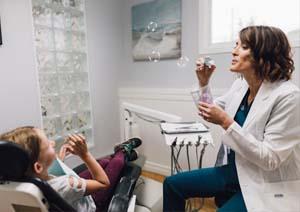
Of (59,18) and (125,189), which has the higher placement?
(59,18)

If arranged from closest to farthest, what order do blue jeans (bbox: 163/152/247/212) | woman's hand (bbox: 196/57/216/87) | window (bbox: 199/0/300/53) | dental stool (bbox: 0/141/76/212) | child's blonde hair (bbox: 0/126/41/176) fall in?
dental stool (bbox: 0/141/76/212), child's blonde hair (bbox: 0/126/41/176), blue jeans (bbox: 163/152/247/212), woman's hand (bbox: 196/57/216/87), window (bbox: 199/0/300/53)

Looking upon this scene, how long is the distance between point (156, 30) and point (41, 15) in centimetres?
98

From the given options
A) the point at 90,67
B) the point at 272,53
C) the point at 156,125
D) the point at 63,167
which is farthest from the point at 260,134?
the point at 90,67

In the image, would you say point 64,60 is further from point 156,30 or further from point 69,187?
point 69,187

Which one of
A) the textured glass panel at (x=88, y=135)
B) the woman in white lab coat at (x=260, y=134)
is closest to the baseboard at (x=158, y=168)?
the textured glass panel at (x=88, y=135)

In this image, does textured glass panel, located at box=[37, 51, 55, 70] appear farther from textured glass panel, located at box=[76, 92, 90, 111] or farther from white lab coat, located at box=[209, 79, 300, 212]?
white lab coat, located at box=[209, 79, 300, 212]

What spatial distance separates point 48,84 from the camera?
6.63ft

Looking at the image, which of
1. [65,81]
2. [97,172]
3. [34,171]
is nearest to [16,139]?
[34,171]

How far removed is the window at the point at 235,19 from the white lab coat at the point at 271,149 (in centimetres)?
97

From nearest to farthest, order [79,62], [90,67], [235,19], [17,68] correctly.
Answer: [17,68]
[235,19]
[79,62]
[90,67]

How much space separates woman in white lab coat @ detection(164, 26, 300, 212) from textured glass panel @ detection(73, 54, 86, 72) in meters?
1.53

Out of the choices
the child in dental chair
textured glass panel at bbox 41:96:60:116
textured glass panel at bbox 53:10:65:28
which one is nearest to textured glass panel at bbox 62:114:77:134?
textured glass panel at bbox 41:96:60:116

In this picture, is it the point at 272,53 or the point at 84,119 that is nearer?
the point at 272,53

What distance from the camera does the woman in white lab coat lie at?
920 mm
